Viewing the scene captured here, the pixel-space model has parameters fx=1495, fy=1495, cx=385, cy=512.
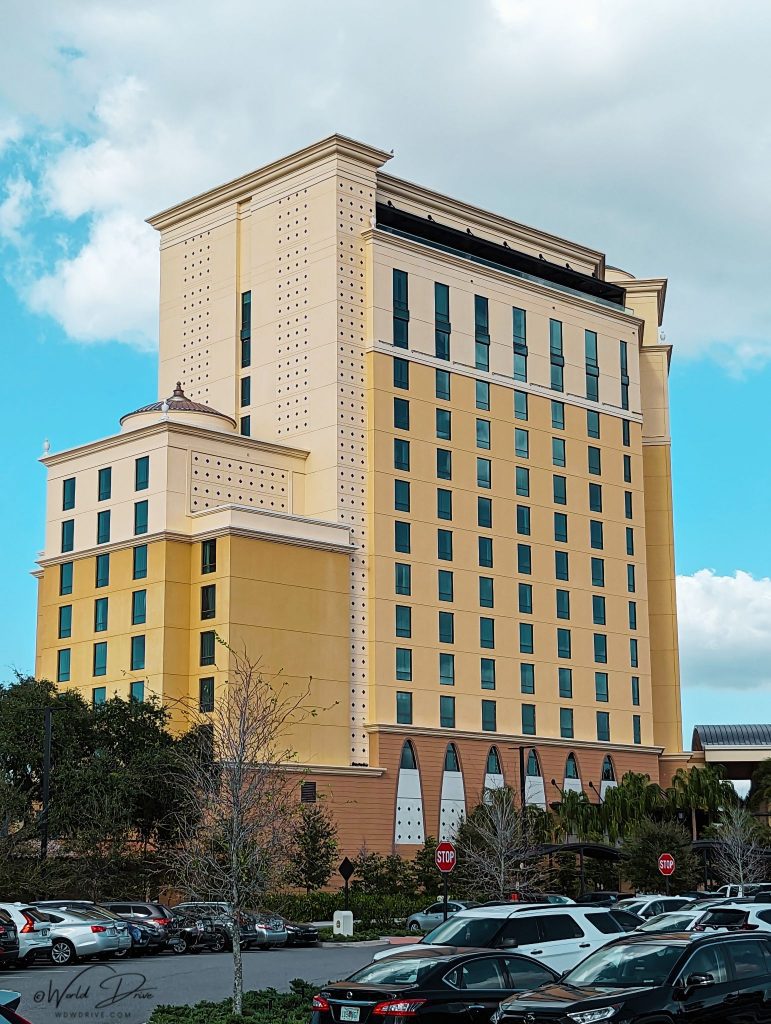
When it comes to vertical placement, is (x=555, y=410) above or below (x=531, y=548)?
above

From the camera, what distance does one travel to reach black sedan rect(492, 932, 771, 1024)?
1697 cm

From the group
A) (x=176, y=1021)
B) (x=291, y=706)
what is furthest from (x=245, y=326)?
(x=176, y=1021)

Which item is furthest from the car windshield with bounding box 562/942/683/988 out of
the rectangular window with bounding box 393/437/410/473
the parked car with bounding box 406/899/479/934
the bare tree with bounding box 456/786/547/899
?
the rectangular window with bounding box 393/437/410/473

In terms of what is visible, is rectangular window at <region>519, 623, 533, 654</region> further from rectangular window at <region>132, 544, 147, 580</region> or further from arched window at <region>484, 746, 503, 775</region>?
rectangular window at <region>132, 544, 147, 580</region>

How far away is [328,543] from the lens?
236ft

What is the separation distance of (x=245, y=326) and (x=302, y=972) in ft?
164

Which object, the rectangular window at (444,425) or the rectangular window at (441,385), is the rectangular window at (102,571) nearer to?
the rectangular window at (444,425)

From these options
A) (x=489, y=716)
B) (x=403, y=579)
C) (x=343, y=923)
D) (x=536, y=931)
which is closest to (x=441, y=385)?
(x=403, y=579)

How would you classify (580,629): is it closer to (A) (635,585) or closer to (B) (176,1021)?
(A) (635,585)

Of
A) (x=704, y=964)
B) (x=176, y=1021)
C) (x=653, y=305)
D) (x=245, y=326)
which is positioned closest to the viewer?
(x=704, y=964)

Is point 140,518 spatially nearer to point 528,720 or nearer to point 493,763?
point 493,763

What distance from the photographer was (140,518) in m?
71.1

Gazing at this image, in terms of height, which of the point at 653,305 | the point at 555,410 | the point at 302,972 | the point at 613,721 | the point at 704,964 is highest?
the point at 653,305

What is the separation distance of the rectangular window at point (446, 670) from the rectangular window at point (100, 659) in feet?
55.1
